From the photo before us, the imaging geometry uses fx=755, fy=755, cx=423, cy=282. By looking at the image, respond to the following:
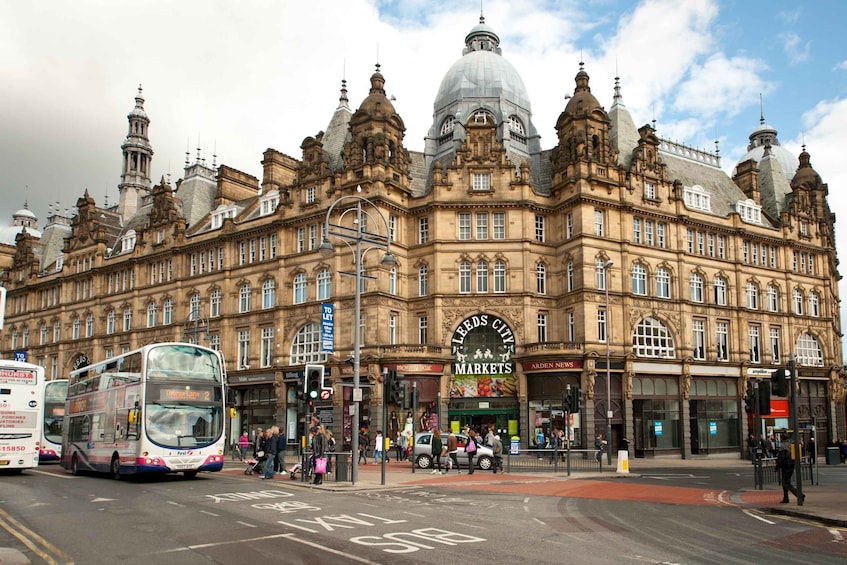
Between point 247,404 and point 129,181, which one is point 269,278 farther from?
point 129,181

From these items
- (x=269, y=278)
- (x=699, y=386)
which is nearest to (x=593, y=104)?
(x=699, y=386)

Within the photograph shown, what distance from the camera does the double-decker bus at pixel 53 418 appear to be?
121 ft

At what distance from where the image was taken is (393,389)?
26.5 meters

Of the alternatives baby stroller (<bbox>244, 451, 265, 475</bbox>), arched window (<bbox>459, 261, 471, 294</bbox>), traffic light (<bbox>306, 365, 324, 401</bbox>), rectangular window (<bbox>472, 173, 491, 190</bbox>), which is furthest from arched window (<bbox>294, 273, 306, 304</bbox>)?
traffic light (<bbox>306, 365, 324, 401</bbox>)

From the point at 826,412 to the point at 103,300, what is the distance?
5765 centimetres

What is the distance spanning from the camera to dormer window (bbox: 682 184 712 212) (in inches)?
2046

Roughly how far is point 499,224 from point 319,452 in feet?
82.0

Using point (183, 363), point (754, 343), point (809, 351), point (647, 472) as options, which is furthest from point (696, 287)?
point (183, 363)

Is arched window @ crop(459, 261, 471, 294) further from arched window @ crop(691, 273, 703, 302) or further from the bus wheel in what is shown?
the bus wheel

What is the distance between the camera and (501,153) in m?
47.5

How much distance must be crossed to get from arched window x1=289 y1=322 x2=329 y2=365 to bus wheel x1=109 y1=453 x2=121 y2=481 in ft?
69.4

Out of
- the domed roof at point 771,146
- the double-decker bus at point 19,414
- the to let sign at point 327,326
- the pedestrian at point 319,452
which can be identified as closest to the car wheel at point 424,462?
the pedestrian at point 319,452

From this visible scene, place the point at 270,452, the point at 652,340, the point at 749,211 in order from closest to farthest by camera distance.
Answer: the point at 270,452
the point at 652,340
the point at 749,211

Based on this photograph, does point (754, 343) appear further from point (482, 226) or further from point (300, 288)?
point (300, 288)
